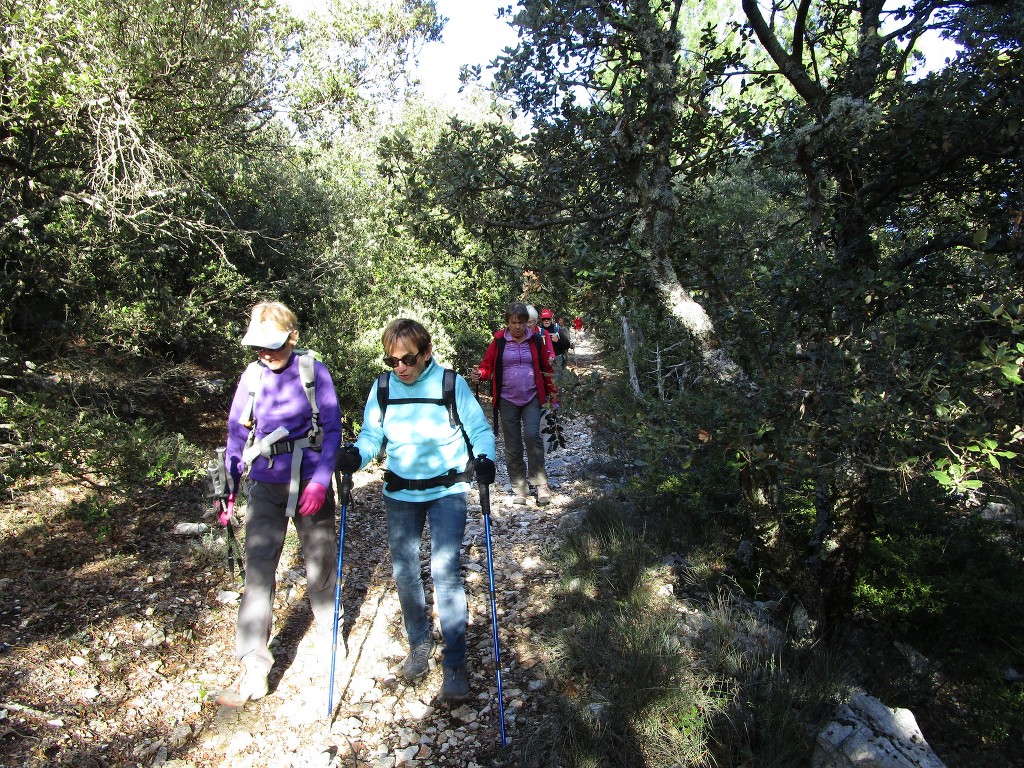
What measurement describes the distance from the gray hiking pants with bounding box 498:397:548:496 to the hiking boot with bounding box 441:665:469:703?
3495mm

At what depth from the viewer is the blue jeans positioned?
12.5 ft

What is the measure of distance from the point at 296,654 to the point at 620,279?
3.58m

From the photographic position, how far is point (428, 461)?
3.79 metres

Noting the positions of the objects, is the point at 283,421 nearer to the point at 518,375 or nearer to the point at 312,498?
the point at 312,498

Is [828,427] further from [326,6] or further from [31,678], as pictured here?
[326,6]

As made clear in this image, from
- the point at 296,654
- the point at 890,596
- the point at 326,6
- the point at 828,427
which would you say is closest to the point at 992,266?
the point at 828,427

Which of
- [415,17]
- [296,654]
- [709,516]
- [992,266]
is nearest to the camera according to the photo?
[992,266]

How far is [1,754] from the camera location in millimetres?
3193

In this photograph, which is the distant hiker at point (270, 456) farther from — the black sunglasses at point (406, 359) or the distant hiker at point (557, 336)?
the distant hiker at point (557, 336)

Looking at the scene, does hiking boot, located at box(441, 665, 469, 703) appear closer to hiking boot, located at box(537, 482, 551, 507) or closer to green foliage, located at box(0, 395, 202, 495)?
green foliage, located at box(0, 395, 202, 495)


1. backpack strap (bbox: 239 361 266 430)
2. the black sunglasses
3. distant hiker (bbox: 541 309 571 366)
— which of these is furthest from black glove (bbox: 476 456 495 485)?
distant hiker (bbox: 541 309 571 366)

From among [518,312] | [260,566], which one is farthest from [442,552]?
[518,312]

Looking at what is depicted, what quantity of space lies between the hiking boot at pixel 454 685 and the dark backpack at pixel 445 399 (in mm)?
1341

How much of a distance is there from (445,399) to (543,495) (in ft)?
13.4
